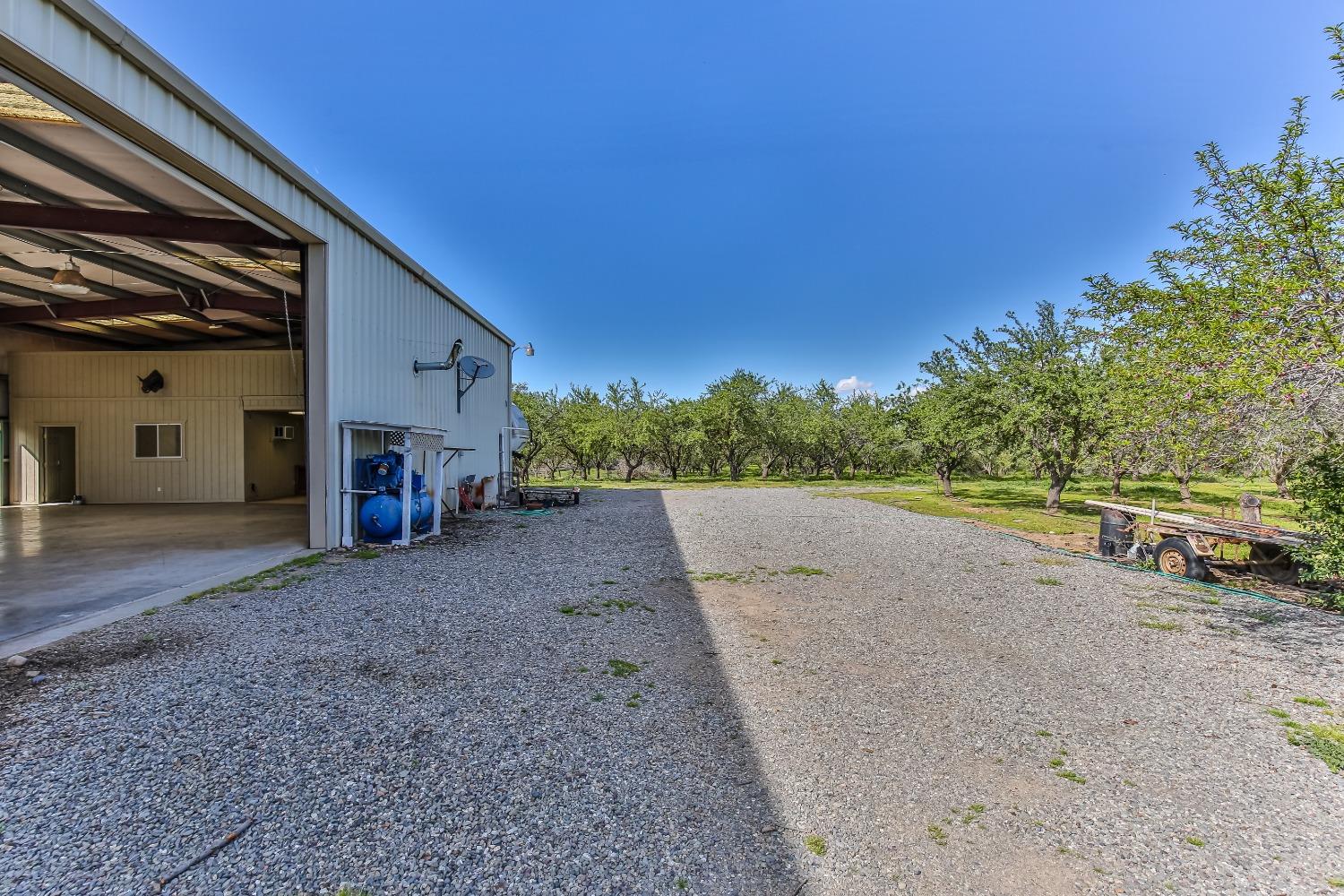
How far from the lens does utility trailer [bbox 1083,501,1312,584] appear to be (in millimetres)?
6594

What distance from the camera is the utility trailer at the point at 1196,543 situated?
659 cm

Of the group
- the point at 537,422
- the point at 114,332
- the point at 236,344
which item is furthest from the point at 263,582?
the point at 537,422

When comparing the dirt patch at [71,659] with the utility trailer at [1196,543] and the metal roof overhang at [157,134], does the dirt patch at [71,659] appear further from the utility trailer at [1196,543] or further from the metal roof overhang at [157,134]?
the utility trailer at [1196,543]

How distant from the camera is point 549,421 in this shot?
101 ft

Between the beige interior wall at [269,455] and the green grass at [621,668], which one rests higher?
the beige interior wall at [269,455]

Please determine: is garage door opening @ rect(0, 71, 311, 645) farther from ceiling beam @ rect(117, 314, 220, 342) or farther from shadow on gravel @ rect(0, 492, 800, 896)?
shadow on gravel @ rect(0, 492, 800, 896)

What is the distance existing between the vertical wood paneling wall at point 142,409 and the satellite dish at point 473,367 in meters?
5.27

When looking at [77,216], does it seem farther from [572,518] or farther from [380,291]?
[572,518]

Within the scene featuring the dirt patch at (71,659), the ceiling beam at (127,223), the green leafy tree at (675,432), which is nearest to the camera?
the dirt patch at (71,659)

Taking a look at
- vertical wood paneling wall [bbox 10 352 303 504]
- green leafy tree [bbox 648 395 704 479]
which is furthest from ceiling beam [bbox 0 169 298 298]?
green leafy tree [bbox 648 395 704 479]

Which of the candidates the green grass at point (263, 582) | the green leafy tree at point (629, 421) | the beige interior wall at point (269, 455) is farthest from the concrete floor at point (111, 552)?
the green leafy tree at point (629, 421)

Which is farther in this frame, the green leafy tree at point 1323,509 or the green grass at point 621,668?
the green leafy tree at point 1323,509

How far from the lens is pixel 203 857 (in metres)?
1.91

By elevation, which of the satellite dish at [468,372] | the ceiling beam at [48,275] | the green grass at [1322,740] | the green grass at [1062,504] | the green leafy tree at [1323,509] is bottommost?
the green grass at [1062,504]
